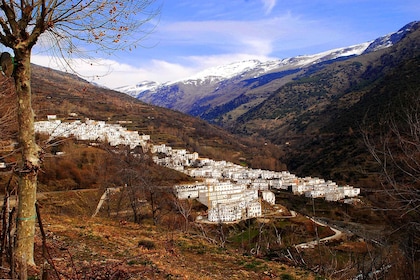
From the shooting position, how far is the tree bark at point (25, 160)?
12.8 ft

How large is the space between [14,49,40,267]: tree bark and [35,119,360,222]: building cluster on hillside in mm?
29618

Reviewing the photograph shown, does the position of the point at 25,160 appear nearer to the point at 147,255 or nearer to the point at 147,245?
the point at 147,255

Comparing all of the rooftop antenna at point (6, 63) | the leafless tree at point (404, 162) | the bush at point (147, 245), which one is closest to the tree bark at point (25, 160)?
the rooftop antenna at point (6, 63)

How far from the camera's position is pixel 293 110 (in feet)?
577

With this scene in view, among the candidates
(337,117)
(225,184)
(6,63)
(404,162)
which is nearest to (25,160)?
(6,63)

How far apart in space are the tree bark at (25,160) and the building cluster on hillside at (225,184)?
97.2 ft

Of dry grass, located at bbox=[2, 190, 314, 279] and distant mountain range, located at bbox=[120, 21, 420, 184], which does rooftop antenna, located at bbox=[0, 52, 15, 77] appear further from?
distant mountain range, located at bbox=[120, 21, 420, 184]

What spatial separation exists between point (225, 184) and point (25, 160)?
177ft

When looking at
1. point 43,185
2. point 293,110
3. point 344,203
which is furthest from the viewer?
point 293,110

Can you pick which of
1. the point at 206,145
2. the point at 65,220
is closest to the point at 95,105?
the point at 206,145

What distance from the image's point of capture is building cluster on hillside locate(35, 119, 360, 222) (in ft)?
149

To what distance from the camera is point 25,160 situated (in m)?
3.91

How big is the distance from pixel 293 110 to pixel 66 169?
481ft

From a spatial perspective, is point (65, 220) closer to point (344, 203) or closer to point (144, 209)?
point (144, 209)
